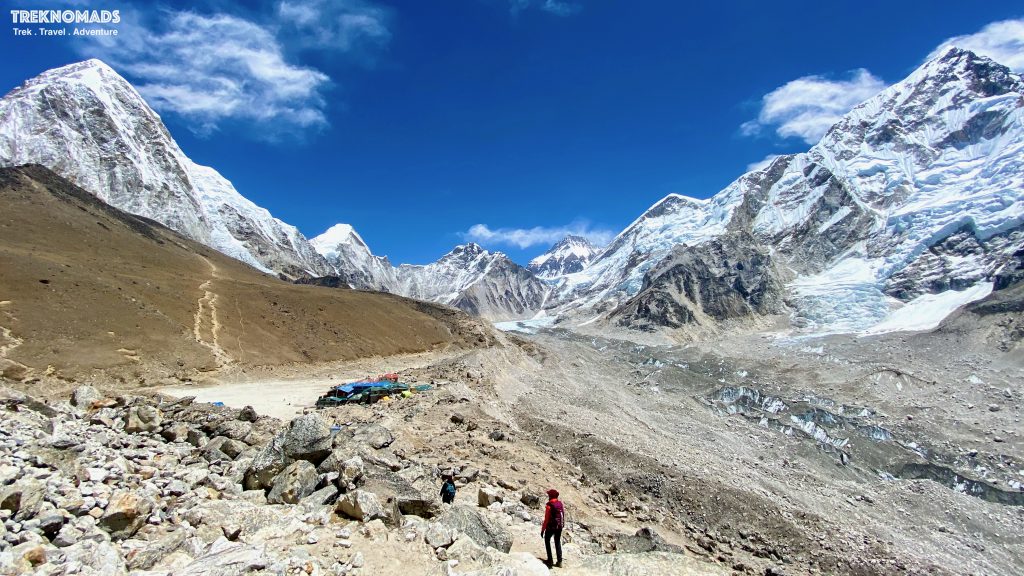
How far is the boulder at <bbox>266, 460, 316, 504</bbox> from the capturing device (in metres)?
12.9

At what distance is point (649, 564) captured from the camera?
39.2 ft

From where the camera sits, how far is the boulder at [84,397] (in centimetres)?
1900

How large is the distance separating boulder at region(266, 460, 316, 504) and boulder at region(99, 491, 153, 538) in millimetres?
3047

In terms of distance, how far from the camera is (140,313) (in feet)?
158

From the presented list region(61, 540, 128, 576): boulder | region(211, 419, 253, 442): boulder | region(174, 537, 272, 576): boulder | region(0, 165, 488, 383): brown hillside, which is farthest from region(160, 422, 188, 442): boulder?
region(0, 165, 488, 383): brown hillside

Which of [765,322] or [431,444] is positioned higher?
[765,322]

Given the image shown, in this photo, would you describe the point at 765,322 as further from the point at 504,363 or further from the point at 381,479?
the point at 381,479

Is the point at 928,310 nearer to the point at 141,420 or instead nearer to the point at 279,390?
the point at 279,390

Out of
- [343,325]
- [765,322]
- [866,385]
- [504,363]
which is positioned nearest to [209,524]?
[504,363]

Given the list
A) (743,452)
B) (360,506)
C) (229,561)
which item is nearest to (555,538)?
(360,506)

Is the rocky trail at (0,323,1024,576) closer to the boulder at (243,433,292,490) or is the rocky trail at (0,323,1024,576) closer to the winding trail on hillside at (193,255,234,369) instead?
the boulder at (243,433,292,490)

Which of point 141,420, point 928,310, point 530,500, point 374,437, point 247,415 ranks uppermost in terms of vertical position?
point 928,310

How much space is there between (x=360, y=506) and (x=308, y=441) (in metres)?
3.84

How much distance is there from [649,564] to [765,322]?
198 m
